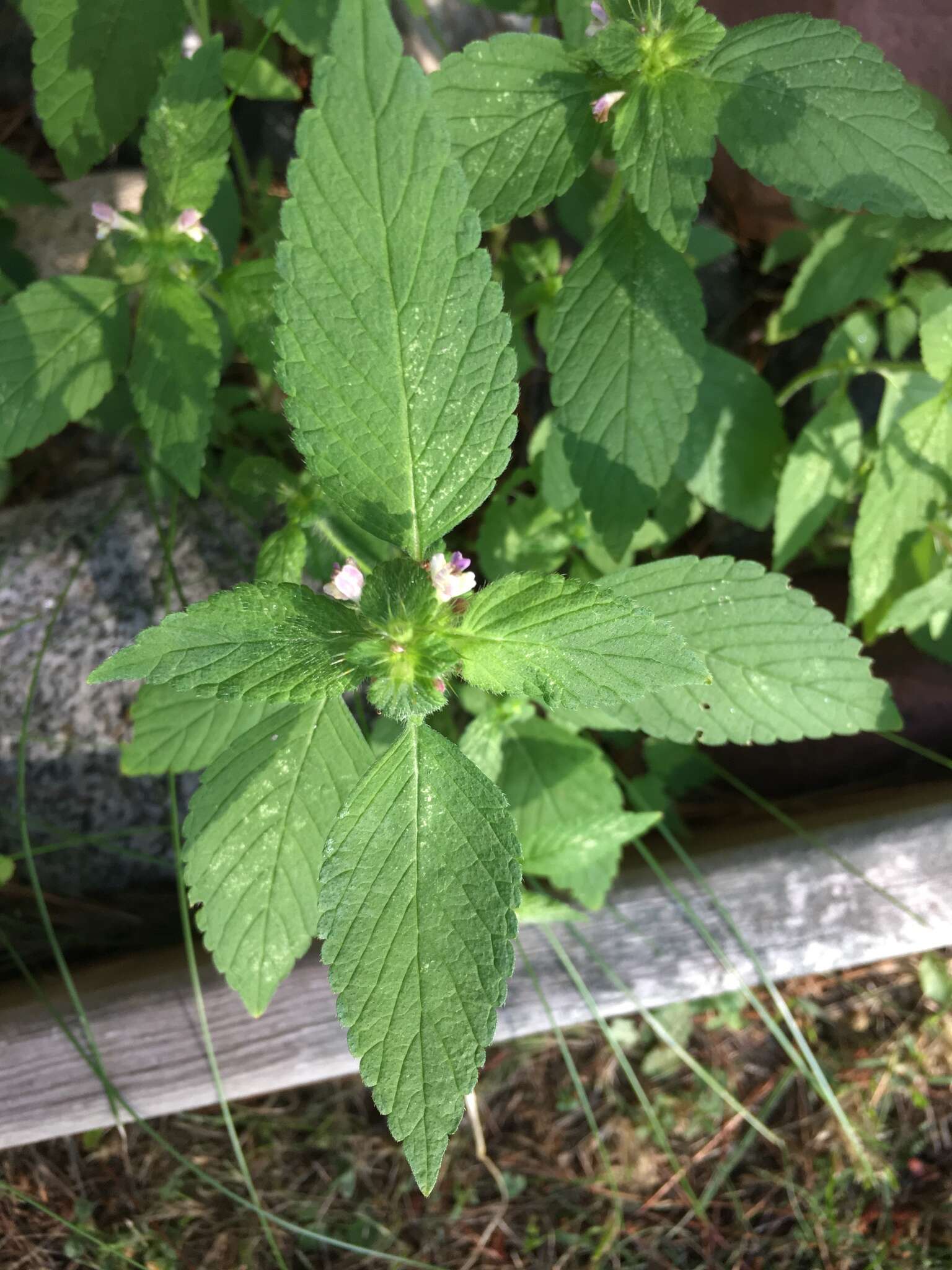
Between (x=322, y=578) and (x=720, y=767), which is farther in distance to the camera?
(x=720, y=767)

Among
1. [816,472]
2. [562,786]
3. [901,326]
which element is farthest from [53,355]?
[901,326]

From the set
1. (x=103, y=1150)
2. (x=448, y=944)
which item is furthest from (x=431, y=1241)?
(x=448, y=944)

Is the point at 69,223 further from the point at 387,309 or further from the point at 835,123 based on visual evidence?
the point at 835,123

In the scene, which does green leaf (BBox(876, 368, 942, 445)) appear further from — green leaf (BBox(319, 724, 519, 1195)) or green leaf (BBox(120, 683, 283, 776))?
green leaf (BBox(120, 683, 283, 776))

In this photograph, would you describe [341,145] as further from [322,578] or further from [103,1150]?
[103,1150]

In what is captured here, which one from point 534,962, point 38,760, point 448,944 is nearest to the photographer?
point 448,944

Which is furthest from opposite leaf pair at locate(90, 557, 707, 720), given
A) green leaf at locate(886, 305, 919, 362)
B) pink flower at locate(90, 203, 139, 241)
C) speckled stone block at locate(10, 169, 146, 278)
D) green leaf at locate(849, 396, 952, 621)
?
speckled stone block at locate(10, 169, 146, 278)
